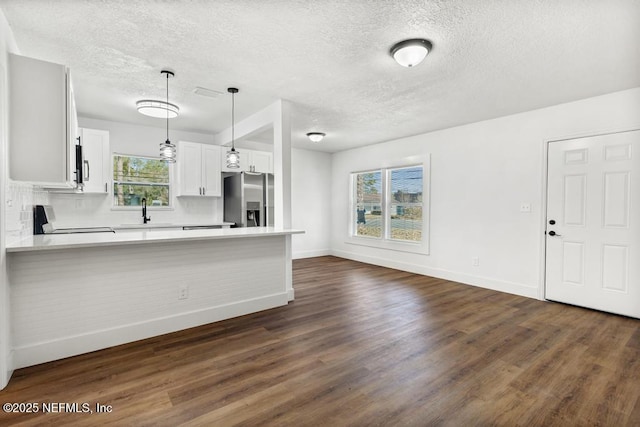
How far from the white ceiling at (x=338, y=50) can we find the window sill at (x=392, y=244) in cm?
246

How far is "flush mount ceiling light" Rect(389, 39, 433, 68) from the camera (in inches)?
96.3

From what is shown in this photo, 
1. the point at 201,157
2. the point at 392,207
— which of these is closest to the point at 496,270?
the point at 392,207

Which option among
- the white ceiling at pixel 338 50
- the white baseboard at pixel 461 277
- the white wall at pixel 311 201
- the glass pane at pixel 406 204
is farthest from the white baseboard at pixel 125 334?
the white wall at pixel 311 201

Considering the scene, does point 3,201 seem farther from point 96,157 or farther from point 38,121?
point 96,157

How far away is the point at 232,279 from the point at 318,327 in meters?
1.07

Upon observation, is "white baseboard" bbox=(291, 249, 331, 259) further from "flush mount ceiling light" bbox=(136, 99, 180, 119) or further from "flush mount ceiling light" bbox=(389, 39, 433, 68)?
"flush mount ceiling light" bbox=(389, 39, 433, 68)

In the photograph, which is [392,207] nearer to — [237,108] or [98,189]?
[237,108]

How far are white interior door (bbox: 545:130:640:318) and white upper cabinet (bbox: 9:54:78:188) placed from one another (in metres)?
5.15

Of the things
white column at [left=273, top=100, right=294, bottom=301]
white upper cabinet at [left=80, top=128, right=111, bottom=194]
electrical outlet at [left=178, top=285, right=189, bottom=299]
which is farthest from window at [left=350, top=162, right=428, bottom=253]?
white upper cabinet at [left=80, top=128, right=111, bottom=194]

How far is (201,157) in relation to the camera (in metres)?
5.35

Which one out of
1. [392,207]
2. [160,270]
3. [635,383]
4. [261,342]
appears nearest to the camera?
[635,383]

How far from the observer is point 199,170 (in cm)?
534

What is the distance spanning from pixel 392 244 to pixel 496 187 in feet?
7.26

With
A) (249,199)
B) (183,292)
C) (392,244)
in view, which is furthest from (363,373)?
(392,244)
